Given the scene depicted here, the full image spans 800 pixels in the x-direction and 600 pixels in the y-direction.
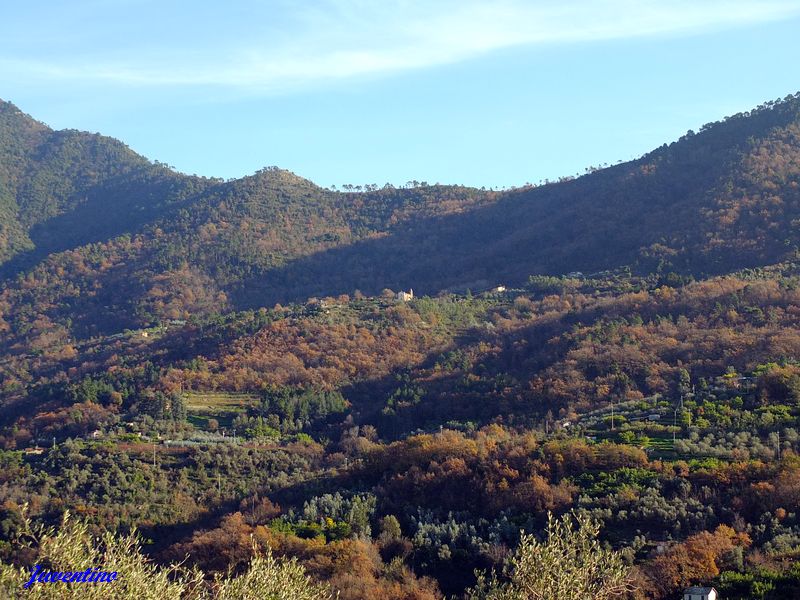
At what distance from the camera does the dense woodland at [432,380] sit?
96.4 feet

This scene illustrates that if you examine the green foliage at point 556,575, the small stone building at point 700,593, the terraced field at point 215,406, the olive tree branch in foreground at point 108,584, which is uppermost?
the olive tree branch in foreground at point 108,584

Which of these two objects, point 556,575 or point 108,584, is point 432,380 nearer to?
point 556,575

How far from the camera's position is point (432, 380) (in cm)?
5950

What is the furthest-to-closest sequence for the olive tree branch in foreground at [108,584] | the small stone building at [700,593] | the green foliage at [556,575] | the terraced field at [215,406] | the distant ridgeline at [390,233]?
1. the distant ridgeline at [390,233]
2. the terraced field at [215,406]
3. the small stone building at [700,593]
4. the green foliage at [556,575]
5. the olive tree branch in foreground at [108,584]

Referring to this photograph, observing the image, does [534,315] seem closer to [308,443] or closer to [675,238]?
[675,238]

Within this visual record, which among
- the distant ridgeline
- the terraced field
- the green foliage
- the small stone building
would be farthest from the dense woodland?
the small stone building

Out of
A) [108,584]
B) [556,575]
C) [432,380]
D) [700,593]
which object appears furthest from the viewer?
[432,380]

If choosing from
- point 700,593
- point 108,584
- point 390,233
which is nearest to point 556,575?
point 108,584

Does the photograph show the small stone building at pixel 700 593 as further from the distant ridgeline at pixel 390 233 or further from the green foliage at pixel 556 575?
the distant ridgeline at pixel 390 233

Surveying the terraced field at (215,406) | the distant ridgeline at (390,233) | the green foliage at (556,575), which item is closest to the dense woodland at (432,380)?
the green foliage at (556,575)

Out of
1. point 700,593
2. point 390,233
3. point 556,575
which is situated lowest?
point 700,593

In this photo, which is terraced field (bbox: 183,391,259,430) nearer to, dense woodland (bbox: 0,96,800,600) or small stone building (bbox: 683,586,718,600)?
dense woodland (bbox: 0,96,800,600)

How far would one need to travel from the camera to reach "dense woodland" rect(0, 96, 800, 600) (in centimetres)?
2938

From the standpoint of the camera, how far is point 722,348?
49.4 meters
